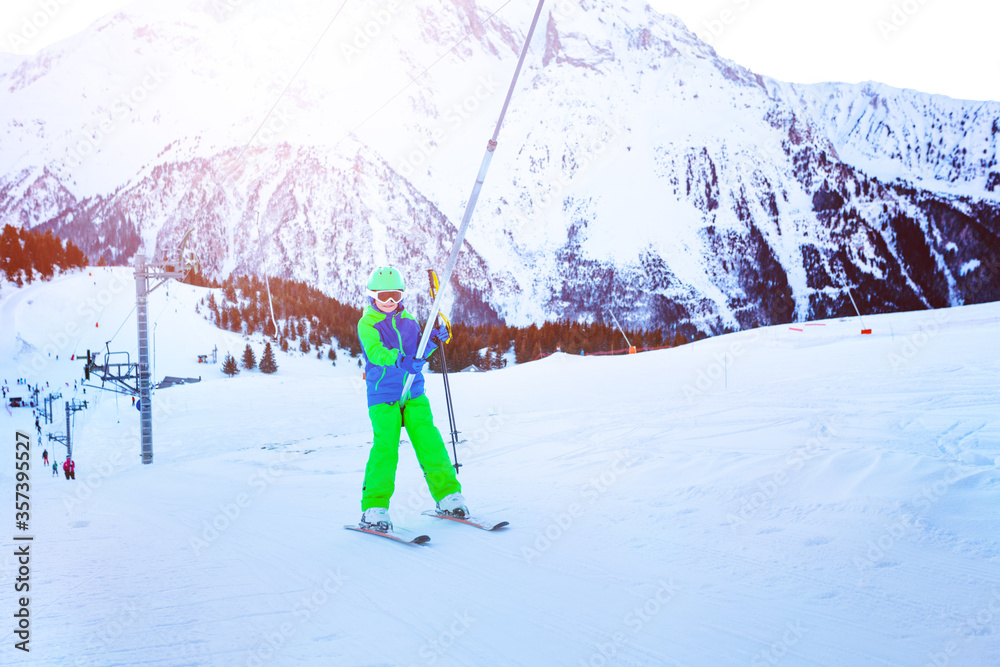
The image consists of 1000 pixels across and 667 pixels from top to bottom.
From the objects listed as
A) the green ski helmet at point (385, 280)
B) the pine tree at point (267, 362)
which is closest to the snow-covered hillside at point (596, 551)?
the green ski helmet at point (385, 280)

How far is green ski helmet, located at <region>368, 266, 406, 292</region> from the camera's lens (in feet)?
16.2

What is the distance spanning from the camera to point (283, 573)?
3762mm

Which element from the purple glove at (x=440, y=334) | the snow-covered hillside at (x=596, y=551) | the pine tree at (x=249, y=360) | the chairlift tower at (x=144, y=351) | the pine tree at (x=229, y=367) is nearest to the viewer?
the snow-covered hillside at (x=596, y=551)

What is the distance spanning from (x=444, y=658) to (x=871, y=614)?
214cm

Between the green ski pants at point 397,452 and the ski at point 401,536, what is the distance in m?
0.17

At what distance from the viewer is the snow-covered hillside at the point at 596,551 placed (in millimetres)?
2744

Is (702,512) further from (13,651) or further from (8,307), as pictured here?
(8,307)

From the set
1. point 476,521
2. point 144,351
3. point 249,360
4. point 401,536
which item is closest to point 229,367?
point 249,360

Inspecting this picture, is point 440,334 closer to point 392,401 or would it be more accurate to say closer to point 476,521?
point 392,401

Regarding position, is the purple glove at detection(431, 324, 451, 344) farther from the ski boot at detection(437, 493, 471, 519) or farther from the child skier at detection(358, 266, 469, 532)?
the ski boot at detection(437, 493, 471, 519)

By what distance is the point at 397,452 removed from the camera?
481 cm

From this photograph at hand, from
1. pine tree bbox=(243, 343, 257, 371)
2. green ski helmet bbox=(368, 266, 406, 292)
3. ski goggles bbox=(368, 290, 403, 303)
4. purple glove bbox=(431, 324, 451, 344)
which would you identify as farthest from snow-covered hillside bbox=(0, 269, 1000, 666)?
pine tree bbox=(243, 343, 257, 371)

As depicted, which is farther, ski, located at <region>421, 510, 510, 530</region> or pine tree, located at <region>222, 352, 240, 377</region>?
pine tree, located at <region>222, 352, 240, 377</region>

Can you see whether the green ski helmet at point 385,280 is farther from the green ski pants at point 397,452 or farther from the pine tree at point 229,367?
the pine tree at point 229,367
